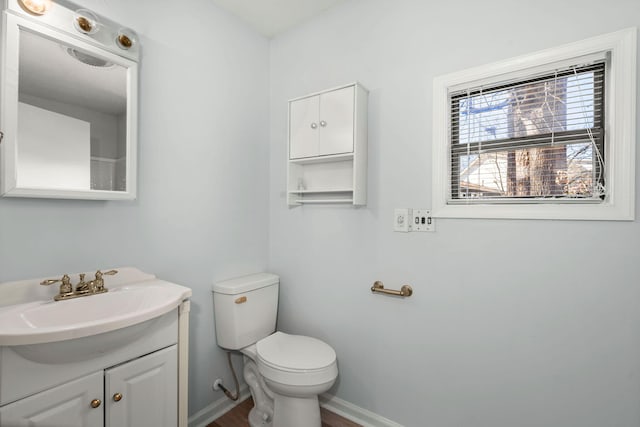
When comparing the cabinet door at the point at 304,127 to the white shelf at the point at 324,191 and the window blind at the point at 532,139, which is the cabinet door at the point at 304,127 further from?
the window blind at the point at 532,139

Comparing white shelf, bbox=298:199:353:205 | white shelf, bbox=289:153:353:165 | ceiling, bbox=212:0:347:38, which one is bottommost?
white shelf, bbox=298:199:353:205

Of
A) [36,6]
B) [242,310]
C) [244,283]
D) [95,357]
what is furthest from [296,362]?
[36,6]

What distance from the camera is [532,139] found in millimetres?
1425

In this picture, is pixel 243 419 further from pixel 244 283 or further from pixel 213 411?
pixel 244 283

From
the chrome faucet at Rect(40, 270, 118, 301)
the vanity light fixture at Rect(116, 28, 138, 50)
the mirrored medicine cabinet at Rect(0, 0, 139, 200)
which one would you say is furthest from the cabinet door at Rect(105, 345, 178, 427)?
the vanity light fixture at Rect(116, 28, 138, 50)

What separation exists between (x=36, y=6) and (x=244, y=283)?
1.59 m

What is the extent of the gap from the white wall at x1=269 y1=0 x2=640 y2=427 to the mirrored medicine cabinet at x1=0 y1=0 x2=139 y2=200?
3.39ft

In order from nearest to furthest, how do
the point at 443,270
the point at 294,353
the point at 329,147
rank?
the point at 443,270 → the point at 294,353 → the point at 329,147

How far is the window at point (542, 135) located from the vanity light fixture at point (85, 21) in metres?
1.64

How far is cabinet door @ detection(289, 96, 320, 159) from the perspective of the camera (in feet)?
6.19

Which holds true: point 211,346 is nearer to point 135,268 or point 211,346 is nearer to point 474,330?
point 135,268

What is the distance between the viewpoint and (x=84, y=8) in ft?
4.44

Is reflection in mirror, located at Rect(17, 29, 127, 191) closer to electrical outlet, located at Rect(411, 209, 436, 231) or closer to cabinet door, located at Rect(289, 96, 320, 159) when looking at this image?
cabinet door, located at Rect(289, 96, 320, 159)

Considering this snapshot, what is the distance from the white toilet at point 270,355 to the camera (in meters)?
1.56
